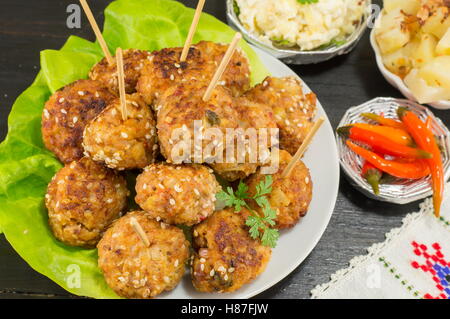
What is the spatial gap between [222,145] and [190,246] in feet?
2.32

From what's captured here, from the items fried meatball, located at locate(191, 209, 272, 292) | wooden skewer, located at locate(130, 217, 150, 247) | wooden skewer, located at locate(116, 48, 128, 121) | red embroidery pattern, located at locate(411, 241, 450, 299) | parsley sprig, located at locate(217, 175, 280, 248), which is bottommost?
red embroidery pattern, located at locate(411, 241, 450, 299)

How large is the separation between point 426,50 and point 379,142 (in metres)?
0.96

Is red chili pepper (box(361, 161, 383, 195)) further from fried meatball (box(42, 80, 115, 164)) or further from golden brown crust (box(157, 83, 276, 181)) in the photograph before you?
fried meatball (box(42, 80, 115, 164))

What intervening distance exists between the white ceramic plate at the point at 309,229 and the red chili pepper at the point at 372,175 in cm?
39

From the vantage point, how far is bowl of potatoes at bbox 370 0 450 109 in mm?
4059

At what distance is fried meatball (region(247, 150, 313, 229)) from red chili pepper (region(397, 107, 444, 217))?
1160 millimetres

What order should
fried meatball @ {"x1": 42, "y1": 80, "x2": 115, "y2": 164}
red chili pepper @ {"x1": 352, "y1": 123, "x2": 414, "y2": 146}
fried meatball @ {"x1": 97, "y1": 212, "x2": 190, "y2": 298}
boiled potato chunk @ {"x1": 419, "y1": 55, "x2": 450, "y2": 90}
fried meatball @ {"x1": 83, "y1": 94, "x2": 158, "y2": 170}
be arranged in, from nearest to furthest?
fried meatball @ {"x1": 97, "y1": 212, "x2": 190, "y2": 298}
fried meatball @ {"x1": 83, "y1": 94, "x2": 158, "y2": 170}
fried meatball @ {"x1": 42, "y1": 80, "x2": 115, "y2": 164}
red chili pepper @ {"x1": 352, "y1": 123, "x2": 414, "y2": 146}
boiled potato chunk @ {"x1": 419, "y1": 55, "x2": 450, "y2": 90}

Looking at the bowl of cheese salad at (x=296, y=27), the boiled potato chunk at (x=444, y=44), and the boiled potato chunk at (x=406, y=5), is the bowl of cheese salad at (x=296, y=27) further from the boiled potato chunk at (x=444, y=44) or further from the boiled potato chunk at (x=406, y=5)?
the boiled potato chunk at (x=444, y=44)

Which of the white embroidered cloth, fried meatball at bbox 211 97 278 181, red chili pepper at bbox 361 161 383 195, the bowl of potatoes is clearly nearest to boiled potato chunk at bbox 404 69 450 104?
the bowl of potatoes

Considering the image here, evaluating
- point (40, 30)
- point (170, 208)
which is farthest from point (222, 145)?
point (40, 30)

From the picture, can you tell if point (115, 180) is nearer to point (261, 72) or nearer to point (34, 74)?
point (261, 72)

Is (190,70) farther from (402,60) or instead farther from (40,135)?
(402,60)

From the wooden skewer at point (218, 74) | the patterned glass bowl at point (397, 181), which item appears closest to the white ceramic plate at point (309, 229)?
the patterned glass bowl at point (397, 181)

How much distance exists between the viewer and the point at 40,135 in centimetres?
357
